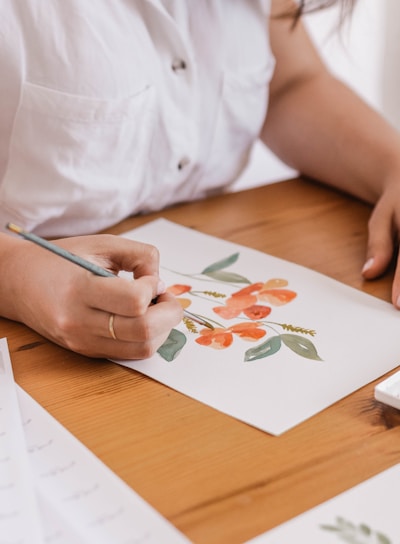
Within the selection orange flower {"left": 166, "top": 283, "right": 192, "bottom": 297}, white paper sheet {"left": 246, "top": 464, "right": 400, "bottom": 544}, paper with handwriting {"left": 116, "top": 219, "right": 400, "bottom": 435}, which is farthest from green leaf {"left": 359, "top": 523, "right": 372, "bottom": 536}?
orange flower {"left": 166, "top": 283, "right": 192, "bottom": 297}

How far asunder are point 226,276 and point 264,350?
15 cm

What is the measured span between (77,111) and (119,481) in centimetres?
44

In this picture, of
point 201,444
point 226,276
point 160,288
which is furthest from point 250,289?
point 201,444

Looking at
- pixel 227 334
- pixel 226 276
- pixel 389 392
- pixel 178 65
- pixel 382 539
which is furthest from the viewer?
pixel 178 65

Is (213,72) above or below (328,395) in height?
above

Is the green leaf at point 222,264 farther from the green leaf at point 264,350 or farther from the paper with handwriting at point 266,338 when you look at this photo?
the green leaf at point 264,350

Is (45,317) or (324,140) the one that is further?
(324,140)

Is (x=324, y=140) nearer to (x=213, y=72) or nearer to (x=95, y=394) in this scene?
(x=213, y=72)

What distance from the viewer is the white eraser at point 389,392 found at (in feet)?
1.93

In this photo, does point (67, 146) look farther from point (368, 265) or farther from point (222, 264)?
point (368, 265)

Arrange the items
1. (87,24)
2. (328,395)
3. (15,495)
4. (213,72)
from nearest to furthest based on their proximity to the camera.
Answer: (15,495)
(328,395)
(87,24)
(213,72)

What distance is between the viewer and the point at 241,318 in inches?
28.4

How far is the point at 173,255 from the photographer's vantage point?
0.85m

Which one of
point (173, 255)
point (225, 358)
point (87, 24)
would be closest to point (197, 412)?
point (225, 358)
